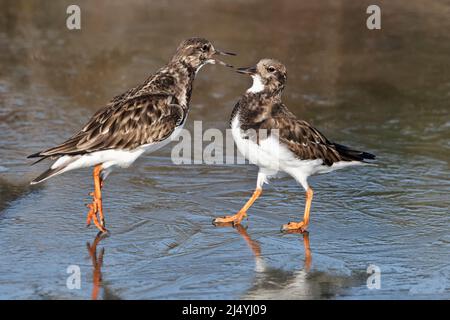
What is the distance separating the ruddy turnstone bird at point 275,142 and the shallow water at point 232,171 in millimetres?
392

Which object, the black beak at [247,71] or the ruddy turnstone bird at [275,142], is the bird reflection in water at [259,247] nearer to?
the ruddy turnstone bird at [275,142]

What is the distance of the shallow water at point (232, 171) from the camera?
7.59 meters

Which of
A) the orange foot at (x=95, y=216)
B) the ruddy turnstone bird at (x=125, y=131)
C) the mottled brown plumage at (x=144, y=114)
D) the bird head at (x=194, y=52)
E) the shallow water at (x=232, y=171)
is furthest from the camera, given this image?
the bird head at (x=194, y=52)

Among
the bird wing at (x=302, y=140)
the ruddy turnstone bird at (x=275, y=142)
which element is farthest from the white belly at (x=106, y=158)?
the bird wing at (x=302, y=140)

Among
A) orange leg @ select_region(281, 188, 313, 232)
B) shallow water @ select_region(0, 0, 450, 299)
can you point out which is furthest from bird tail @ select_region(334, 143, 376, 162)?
orange leg @ select_region(281, 188, 313, 232)

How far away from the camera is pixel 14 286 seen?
7.20 m

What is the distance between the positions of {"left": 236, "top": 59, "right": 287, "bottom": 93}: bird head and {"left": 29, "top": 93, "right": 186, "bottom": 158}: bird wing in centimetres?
85

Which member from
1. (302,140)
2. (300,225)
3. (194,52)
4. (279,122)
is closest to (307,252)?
(300,225)

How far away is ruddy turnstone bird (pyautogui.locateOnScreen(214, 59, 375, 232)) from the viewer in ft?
28.9

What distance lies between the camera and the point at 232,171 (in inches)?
420

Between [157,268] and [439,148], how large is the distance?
502 centimetres

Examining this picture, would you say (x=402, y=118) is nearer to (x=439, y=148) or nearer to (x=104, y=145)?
(x=439, y=148)

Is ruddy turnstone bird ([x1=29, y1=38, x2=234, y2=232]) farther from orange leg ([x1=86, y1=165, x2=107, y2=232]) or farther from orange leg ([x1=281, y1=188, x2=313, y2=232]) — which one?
orange leg ([x1=281, y1=188, x2=313, y2=232])
